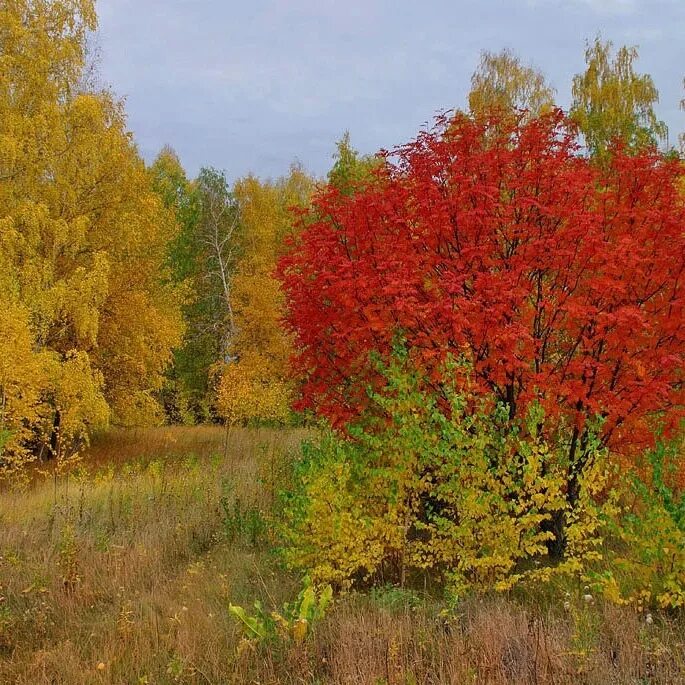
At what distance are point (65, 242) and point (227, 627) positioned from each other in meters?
9.84

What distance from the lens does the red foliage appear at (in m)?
5.09

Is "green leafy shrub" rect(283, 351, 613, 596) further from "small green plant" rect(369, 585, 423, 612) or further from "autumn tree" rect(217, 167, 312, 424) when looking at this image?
"autumn tree" rect(217, 167, 312, 424)

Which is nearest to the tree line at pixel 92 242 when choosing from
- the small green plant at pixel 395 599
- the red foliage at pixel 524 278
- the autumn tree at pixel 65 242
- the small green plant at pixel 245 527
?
the autumn tree at pixel 65 242

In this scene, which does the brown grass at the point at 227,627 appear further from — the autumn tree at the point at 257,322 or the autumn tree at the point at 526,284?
the autumn tree at the point at 257,322

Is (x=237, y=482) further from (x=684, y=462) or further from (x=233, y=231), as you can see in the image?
(x=233, y=231)

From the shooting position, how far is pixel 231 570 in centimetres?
572

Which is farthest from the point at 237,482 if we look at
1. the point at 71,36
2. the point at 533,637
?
the point at 71,36

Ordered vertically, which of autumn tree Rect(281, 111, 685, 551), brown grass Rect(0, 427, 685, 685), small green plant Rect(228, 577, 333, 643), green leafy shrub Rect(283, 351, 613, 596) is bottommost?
brown grass Rect(0, 427, 685, 685)

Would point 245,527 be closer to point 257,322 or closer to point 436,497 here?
point 436,497

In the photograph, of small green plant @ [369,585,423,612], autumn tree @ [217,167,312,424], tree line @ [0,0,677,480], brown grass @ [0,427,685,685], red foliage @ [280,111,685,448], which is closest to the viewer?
brown grass @ [0,427,685,685]

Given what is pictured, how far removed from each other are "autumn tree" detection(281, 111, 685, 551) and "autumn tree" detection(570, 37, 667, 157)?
14.5 m

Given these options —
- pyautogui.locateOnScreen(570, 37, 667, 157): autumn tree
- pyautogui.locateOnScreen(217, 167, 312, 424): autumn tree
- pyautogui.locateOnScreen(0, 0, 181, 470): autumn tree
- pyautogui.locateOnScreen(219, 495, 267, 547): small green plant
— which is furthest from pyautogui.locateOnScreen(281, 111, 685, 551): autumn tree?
pyautogui.locateOnScreen(570, 37, 667, 157): autumn tree

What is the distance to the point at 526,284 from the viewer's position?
539 centimetres

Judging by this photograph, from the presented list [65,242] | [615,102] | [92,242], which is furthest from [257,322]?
[615,102]
